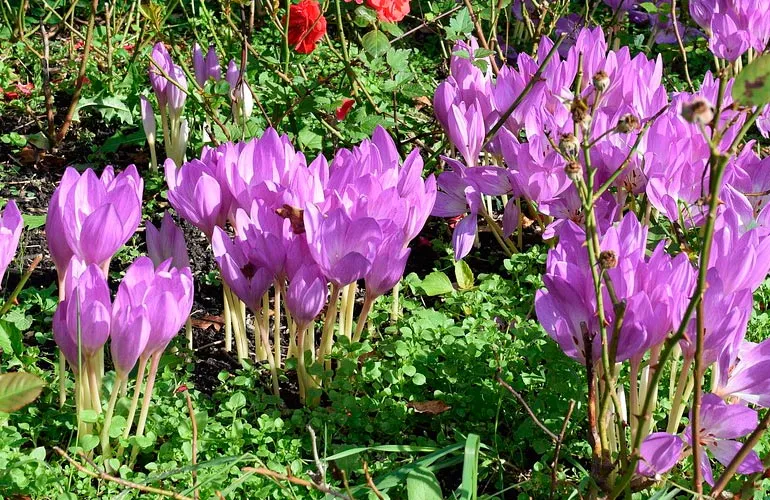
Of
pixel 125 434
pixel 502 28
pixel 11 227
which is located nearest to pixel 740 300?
pixel 125 434

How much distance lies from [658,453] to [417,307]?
39.7 inches

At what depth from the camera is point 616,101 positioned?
2.63 metres

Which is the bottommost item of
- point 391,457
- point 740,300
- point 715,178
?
point 391,457

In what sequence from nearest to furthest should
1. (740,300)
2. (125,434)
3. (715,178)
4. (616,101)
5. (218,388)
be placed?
(715,178) → (740,300) → (125,434) → (218,388) → (616,101)

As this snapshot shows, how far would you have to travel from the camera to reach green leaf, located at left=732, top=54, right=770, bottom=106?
1.06 m

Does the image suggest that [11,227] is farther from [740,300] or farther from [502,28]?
[502,28]

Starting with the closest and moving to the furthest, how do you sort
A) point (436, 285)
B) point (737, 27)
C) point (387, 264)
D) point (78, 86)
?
point (387, 264), point (436, 285), point (737, 27), point (78, 86)

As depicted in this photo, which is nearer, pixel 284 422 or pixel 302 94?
pixel 284 422

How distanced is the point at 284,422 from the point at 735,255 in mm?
1001

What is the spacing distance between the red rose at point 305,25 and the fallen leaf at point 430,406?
1.46 meters

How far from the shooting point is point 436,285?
100 inches

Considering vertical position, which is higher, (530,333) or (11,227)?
(11,227)

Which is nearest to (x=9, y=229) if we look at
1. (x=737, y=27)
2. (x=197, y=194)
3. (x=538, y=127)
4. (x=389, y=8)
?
(x=197, y=194)

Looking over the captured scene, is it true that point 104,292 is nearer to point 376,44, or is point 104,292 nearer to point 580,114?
point 580,114
